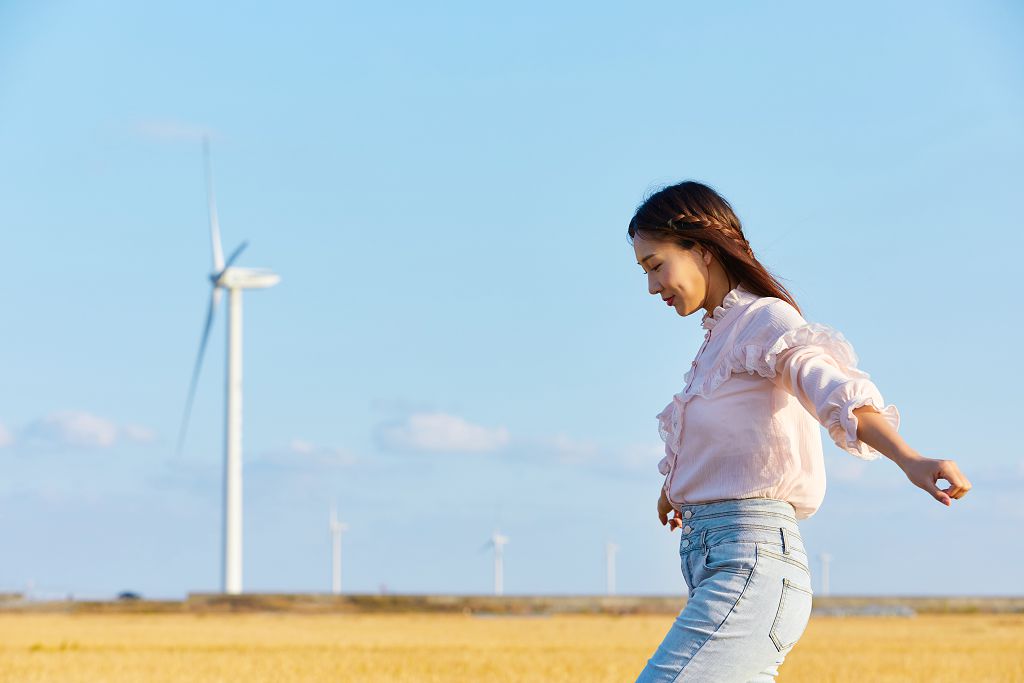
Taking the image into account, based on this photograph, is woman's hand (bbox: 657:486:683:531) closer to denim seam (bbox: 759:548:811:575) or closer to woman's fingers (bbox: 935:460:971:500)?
denim seam (bbox: 759:548:811:575)

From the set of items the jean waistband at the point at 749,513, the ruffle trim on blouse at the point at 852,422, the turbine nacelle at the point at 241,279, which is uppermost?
the turbine nacelle at the point at 241,279

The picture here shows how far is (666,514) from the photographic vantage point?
4730 millimetres

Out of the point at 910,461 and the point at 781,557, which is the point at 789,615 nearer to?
the point at 781,557

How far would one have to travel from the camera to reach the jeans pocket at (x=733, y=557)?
3.87 meters

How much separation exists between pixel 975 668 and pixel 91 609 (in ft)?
93.8

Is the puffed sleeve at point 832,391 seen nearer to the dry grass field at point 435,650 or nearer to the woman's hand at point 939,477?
the woman's hand at point 939,477

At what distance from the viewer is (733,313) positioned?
4242 mm

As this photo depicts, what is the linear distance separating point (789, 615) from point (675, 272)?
3.37ft

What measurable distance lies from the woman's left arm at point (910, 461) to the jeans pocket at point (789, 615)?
460mm

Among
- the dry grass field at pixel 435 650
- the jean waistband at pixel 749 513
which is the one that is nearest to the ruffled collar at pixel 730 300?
the jean waistband at pixel 749 513

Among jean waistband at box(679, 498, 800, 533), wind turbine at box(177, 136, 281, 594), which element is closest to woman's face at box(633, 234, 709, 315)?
jean waistband at box(679, 498, 800, 533)

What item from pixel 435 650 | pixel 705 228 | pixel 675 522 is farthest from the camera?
pixel 435 650

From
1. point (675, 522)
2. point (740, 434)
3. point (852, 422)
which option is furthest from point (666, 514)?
point (852, 422)

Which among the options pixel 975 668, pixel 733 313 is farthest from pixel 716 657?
pixel 975 668
